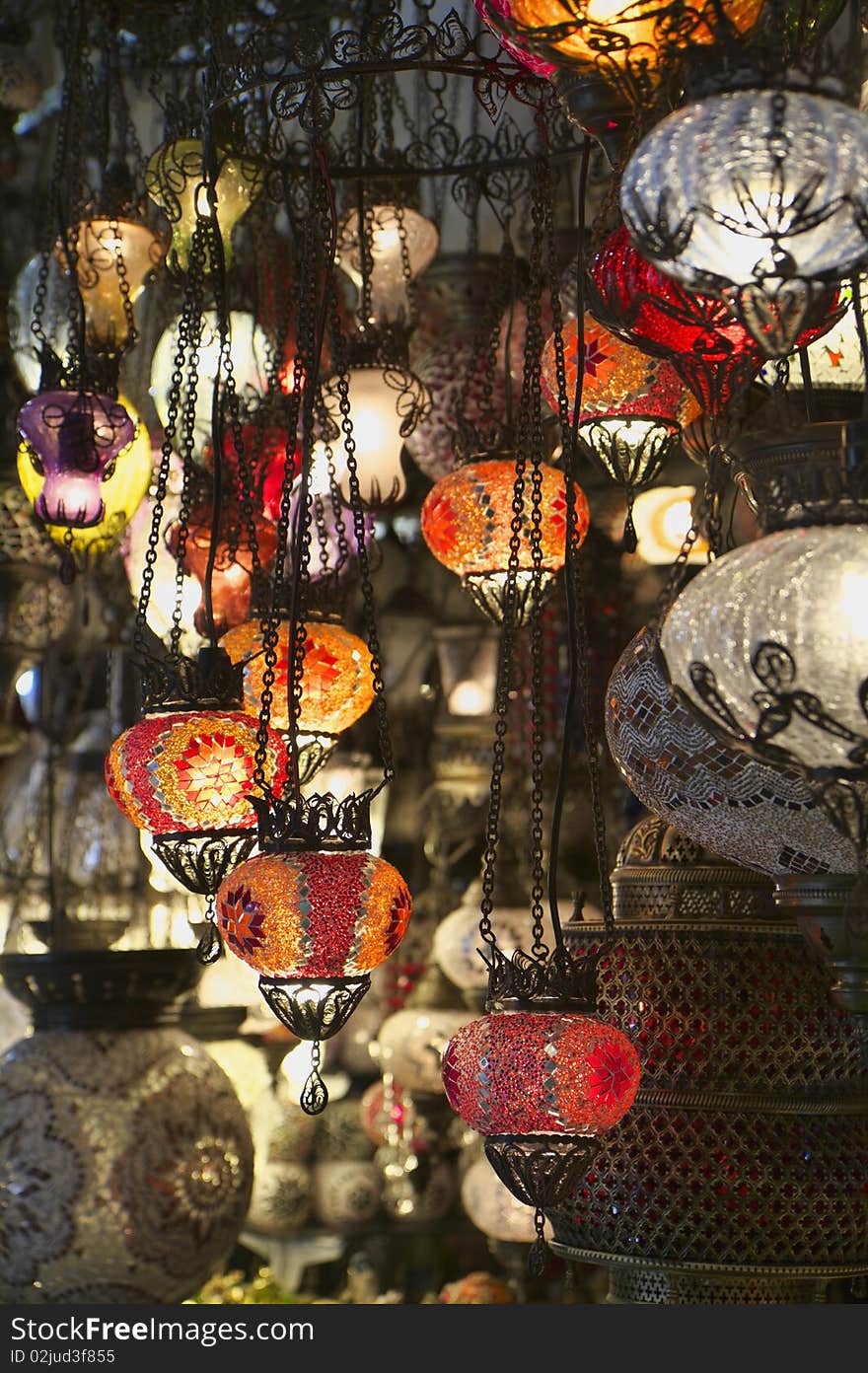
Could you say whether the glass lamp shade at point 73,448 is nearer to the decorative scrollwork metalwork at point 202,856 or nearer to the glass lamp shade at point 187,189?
the glass lamp shade at point 187,189

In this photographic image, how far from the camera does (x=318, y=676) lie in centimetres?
213

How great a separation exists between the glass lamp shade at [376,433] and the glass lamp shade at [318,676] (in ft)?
1.09

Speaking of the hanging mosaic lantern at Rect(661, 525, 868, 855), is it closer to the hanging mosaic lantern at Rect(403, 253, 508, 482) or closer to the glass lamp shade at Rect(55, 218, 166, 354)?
the hanging mosaic lantern at Rect(403, 253, 508, 482)

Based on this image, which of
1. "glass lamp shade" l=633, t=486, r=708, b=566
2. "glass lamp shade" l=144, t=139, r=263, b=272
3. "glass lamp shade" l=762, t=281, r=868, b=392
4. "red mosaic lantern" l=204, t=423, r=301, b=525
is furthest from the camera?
"glass lamp shade" l=633, t=486, r=708, b=566

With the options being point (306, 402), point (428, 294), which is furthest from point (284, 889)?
point (428, 294)

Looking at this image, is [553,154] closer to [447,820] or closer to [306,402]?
[306,402]

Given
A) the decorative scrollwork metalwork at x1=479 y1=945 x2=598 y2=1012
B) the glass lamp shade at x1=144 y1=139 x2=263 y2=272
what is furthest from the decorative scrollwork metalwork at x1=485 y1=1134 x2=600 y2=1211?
the glass lamp shade at x1=144 y1=139 x2=263 y2=272

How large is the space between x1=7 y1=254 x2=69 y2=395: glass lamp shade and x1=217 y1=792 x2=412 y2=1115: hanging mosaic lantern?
1.13m

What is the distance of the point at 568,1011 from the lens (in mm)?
1692

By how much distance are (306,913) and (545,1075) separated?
29 centimetres

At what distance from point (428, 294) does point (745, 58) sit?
6.46ft

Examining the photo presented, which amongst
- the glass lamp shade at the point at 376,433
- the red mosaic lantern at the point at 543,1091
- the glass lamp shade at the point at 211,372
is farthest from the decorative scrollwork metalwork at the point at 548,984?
the glass lamp shade at the point at 211,372

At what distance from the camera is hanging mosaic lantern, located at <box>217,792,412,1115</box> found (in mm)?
1769

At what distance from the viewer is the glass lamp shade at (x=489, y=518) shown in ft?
7.09
